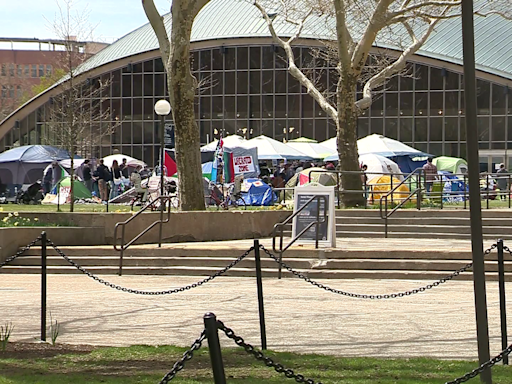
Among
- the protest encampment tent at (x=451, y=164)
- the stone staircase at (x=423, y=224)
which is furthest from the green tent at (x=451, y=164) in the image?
the stone staircase at (x=423, y=224)

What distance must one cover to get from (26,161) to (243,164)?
42.1ft

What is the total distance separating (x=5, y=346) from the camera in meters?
9.14

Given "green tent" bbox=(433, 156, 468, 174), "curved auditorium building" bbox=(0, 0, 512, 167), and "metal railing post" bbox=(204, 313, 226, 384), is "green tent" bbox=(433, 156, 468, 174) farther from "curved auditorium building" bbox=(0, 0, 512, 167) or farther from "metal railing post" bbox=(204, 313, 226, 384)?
"metal railing post" bbox=(204, 313, 226, 384)

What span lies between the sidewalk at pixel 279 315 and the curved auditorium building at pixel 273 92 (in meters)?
41.2

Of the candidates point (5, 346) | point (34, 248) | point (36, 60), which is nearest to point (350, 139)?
point (34, 248)

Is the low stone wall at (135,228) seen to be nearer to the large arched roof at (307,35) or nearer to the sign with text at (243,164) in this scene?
the sign with text at (243,164)

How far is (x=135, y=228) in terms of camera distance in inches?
790

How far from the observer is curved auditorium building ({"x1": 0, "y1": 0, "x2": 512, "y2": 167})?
5819 cm

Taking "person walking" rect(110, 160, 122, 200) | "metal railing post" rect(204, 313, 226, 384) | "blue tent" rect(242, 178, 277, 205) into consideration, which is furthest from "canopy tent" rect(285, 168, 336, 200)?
"metal railing post" rect(204, 313, 226, 384)

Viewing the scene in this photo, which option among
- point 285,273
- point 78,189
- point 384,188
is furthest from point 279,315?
point 78,189

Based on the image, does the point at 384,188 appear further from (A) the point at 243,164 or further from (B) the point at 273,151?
(B) the point at 273,151

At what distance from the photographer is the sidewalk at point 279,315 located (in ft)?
32.4

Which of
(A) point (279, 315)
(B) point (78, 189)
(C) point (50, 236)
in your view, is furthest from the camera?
(B) point (78, 189)

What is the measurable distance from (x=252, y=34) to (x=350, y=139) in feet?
116
